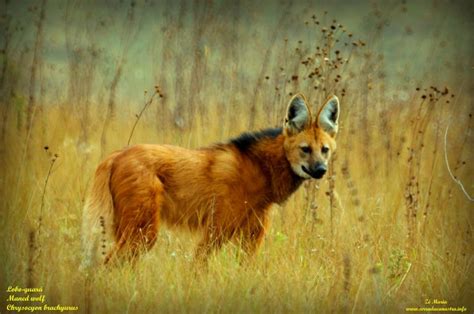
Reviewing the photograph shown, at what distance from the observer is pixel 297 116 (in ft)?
17.1

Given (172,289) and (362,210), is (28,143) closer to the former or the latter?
(172,289)

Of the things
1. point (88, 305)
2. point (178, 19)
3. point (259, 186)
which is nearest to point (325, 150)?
point (259, 186)

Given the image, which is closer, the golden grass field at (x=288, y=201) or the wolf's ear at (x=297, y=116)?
the golden grass field at (x=288, y=201)

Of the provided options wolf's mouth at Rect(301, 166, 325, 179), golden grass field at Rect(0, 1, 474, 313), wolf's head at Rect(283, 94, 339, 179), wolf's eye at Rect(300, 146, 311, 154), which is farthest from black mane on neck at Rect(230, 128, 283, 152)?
golden grass field at Rect(0, 1, 474, 313)

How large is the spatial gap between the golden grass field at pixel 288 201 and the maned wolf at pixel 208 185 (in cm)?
16

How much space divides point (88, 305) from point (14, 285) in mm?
533

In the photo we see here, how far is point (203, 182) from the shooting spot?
513 cm

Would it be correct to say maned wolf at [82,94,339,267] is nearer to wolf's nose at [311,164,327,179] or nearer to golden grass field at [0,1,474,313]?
wolf's nose at [311,164,327,179]

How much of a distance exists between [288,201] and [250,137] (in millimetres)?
623

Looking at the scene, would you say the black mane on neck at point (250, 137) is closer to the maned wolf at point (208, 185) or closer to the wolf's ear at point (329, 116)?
the maned wolf at point (208, 185)

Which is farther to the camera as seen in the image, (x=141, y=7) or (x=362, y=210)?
(x=362, y=210)

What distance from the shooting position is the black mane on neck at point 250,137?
537cm

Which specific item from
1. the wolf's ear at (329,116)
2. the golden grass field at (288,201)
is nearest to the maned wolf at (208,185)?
the wolf's ear at (329,116)

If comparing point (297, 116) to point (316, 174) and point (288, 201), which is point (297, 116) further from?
point (288, 201)
